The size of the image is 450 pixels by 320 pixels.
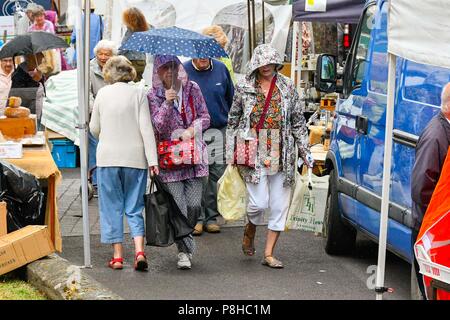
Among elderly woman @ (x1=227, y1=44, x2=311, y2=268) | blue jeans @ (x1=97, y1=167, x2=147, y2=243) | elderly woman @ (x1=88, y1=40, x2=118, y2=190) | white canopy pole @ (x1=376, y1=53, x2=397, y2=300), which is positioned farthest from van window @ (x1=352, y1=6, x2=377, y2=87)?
elderly woman @ (x1=88, y1=40, x2=118, y2=190)

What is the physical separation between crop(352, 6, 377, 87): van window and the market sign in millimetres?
3503

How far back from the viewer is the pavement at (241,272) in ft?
26.5

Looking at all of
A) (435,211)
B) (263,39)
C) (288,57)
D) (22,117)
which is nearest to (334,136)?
(22,117)

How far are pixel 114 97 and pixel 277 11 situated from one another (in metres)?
7.31

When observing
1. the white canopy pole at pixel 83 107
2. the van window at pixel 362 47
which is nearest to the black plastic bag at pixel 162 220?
the white canopy pole at pixel 83 107

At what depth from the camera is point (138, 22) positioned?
1163 centimetres

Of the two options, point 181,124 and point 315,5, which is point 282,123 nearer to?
point 181,124

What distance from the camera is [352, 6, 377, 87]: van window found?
30.1 ft

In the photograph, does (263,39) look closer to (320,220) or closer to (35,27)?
(35,27)

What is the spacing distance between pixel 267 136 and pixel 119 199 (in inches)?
53.3

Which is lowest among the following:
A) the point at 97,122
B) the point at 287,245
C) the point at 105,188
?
the point at 287,245

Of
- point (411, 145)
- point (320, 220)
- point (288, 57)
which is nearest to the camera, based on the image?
point (411, 145)

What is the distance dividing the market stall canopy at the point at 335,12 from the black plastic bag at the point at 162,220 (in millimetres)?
5011

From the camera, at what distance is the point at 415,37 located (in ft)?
20.2
